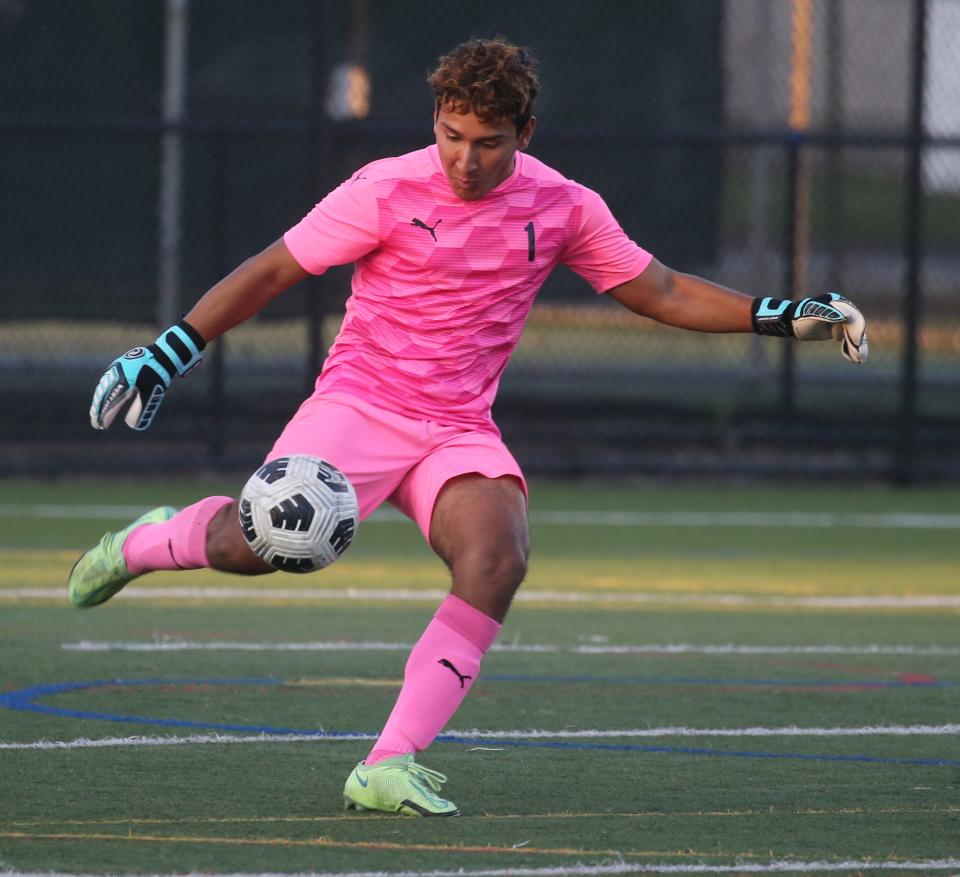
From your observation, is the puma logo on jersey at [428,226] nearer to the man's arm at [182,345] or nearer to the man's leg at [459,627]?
the man's arm at [182,345]

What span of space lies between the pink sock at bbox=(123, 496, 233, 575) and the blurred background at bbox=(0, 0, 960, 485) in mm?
7037

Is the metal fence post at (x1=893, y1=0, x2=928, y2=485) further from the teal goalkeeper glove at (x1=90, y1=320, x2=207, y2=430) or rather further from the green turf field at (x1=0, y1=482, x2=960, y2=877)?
the teal goalkeeper glove at (x1=90, y1=320, x2=207, y2=430)

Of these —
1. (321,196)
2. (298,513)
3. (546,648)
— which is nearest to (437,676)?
(298,513)

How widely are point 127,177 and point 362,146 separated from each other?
1.70m

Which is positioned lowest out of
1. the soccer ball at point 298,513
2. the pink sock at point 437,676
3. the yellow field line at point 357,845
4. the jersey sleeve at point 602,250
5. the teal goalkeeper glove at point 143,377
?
the yellow field line at point 357,845

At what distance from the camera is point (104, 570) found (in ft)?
18.5

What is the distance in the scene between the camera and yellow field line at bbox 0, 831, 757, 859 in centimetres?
444

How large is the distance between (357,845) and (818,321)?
2014mm

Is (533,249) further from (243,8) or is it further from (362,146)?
(243,8)

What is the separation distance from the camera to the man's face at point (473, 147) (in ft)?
16.5

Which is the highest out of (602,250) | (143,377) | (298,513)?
(602,250)

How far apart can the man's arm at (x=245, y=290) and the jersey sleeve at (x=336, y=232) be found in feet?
0.12

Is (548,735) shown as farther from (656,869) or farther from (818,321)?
(656,869)

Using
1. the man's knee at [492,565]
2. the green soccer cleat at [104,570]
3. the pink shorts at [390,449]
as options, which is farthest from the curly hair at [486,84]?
the green soccer cleat at [104,570]
